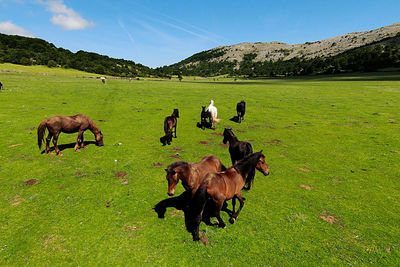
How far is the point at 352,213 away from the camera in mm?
6500

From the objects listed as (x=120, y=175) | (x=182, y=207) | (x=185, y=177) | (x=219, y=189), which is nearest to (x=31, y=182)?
(x=120, y=175)

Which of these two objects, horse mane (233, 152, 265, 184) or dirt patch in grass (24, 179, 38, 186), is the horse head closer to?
horse mane (233, 152, 265, 184)

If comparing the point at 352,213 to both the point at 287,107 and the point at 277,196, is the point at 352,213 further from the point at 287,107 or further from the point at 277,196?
the point at 287,107

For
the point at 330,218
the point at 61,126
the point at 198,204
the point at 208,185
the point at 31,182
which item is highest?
the point at 61,126

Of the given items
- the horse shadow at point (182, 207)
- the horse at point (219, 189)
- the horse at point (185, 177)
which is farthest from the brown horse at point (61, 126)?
the horse at point (219, 189)

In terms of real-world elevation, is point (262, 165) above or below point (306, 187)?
above

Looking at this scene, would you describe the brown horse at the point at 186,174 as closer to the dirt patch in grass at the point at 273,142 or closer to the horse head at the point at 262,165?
the horse head at the point at 262,165

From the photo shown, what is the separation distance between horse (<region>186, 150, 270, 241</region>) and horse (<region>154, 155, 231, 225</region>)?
492 mm

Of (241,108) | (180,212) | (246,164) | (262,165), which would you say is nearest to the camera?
(246,164)

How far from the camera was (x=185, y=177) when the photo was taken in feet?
17.9

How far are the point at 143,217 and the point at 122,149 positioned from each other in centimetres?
676

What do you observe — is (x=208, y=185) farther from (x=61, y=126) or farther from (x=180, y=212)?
(x=61, y=126)

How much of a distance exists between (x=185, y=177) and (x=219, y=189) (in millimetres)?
1067

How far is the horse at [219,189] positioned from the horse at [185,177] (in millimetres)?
492
